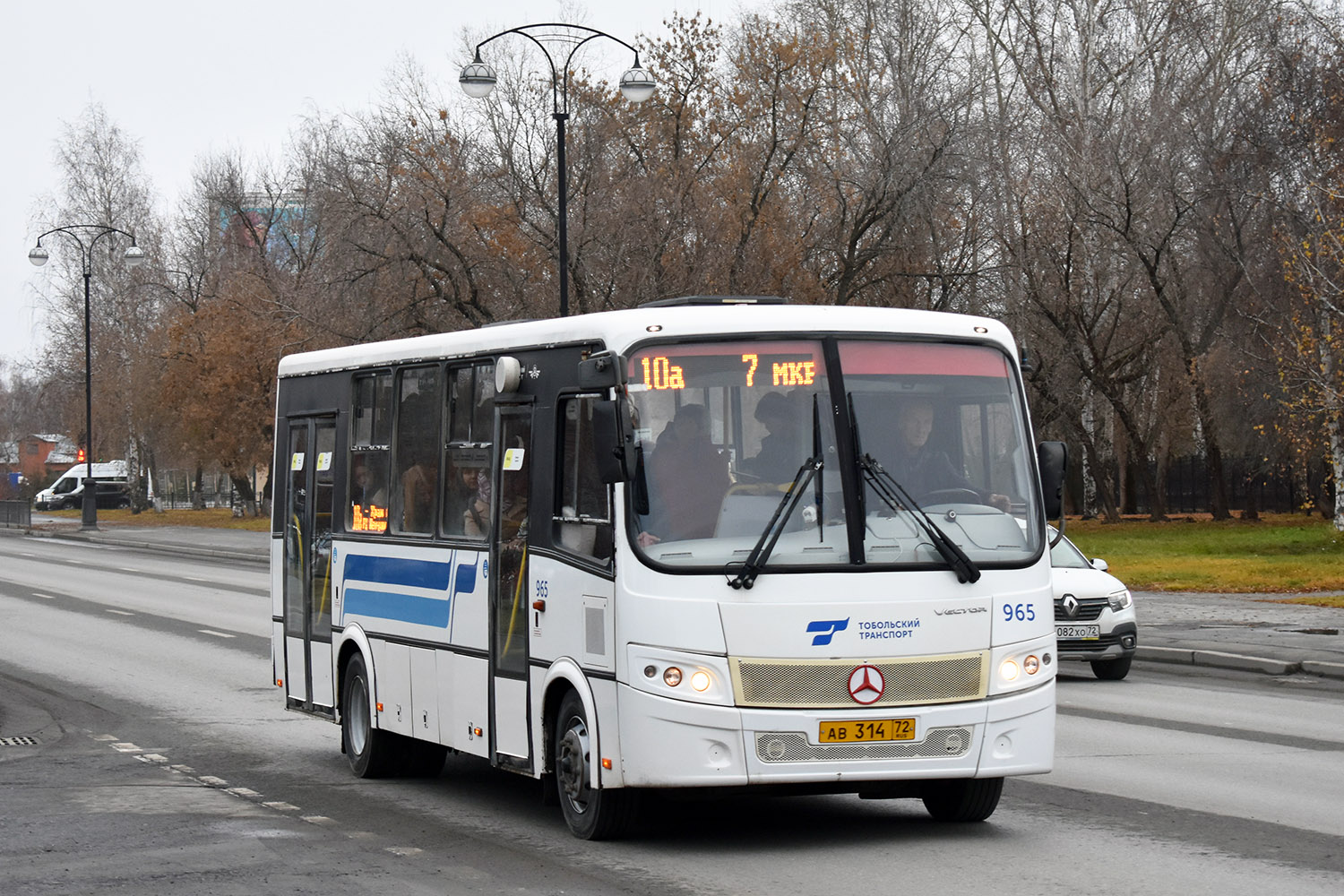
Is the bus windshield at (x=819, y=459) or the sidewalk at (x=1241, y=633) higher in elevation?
the bus windshield at (x=819, y=459)

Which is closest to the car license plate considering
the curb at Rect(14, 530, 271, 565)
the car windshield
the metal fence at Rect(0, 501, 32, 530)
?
the car windshield

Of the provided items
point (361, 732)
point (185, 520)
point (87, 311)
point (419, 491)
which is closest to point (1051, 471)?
point (419, 491)

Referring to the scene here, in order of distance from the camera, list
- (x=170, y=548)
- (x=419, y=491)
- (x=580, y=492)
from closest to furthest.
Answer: (x=580, y=492) < (x=419, y=491) < (x=170, y=548)

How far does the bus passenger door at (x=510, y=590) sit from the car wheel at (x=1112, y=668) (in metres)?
9.37

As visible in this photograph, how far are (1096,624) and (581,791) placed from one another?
965cm

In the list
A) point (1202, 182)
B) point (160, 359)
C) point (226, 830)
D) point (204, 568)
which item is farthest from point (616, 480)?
point (160, 359)

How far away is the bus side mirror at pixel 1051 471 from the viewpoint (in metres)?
9.48

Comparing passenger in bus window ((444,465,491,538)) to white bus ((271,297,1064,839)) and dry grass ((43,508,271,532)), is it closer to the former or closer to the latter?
white bus ((271,297,1064,839))

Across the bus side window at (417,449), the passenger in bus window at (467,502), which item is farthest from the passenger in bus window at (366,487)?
the passenger in bus window at (467,502)

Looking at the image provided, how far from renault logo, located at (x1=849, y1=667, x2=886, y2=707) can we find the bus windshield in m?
0.54

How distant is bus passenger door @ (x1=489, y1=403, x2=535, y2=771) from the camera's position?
32.4 ft

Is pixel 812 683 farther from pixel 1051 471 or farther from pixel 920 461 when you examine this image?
pixel 1051 471

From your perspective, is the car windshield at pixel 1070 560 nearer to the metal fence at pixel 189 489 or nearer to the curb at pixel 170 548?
the curb at pixel 170 548

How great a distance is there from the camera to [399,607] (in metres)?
11.5
